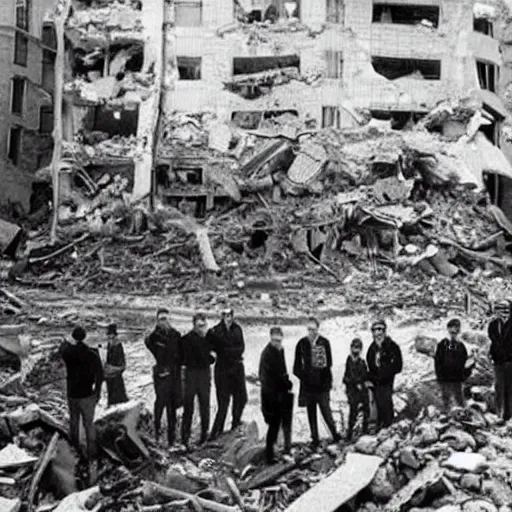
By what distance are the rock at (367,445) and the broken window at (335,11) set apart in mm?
12872

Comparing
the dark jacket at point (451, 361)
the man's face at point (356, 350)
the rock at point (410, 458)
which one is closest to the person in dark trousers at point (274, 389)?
the man's face at point (356, 350)

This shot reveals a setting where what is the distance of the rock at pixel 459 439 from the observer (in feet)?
40.6

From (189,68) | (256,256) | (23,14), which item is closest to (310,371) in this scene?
(256,256)

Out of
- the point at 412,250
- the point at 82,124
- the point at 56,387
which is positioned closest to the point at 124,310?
the point at 56,387

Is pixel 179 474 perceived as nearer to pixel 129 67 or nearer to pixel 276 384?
pixel 276 384

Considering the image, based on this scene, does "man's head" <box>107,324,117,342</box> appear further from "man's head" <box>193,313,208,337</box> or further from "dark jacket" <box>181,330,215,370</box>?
"man's head" <box>193,313,208,337</box>

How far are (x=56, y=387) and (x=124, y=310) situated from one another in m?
2.54

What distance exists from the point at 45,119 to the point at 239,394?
44.1 ft

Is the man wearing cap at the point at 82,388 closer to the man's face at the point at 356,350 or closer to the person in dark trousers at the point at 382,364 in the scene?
the man's face at the point at 356,350

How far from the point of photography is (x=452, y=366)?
13688mm

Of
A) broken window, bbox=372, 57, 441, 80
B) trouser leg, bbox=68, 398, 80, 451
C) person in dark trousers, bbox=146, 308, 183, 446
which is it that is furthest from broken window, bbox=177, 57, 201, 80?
trouser leg, bbox=68, 398, 80, 451

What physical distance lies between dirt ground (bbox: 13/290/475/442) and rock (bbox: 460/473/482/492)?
266cm

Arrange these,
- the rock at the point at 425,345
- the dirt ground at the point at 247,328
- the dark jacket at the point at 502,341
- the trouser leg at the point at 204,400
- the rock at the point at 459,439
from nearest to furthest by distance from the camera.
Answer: the rock at the point at 459,439 < the dark jacket at the point at 502,341 < the trouser leg at the point at 204,400 < the dirt ground at the point at 247,328 < the rock at the point at 425,345

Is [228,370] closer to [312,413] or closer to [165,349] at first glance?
[165,349]
